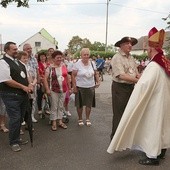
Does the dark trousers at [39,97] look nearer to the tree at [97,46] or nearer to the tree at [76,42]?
the tree at [97,46]

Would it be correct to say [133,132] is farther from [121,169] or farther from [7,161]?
[7,161]

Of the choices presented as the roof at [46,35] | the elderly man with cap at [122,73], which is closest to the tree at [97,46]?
the roof at [46,35]

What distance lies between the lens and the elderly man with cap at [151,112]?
5082 mm

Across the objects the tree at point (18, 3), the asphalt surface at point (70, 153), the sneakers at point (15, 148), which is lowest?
the asphalt surface at point (70, 153)

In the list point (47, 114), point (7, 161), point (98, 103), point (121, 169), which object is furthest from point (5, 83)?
point (98, 103)

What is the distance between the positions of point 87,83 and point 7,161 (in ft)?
9.50

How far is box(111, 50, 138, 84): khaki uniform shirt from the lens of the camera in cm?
598

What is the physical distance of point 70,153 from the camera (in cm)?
589

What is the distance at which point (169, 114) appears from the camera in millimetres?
5227

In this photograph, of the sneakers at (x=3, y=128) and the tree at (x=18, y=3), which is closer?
the sneakers at (x=3, y=128)

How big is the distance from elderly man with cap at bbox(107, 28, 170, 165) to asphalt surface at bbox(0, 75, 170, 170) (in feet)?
1.08

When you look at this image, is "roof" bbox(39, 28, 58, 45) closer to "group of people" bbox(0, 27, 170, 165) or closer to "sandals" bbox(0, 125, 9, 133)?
"group of people" bbox(0, 27, 170, 165)

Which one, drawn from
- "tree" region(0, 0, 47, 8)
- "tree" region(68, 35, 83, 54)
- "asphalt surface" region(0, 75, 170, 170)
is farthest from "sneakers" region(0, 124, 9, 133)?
"tree" region(68, 35, 83, 54)

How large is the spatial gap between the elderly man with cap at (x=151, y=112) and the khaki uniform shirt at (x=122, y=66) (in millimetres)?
786
